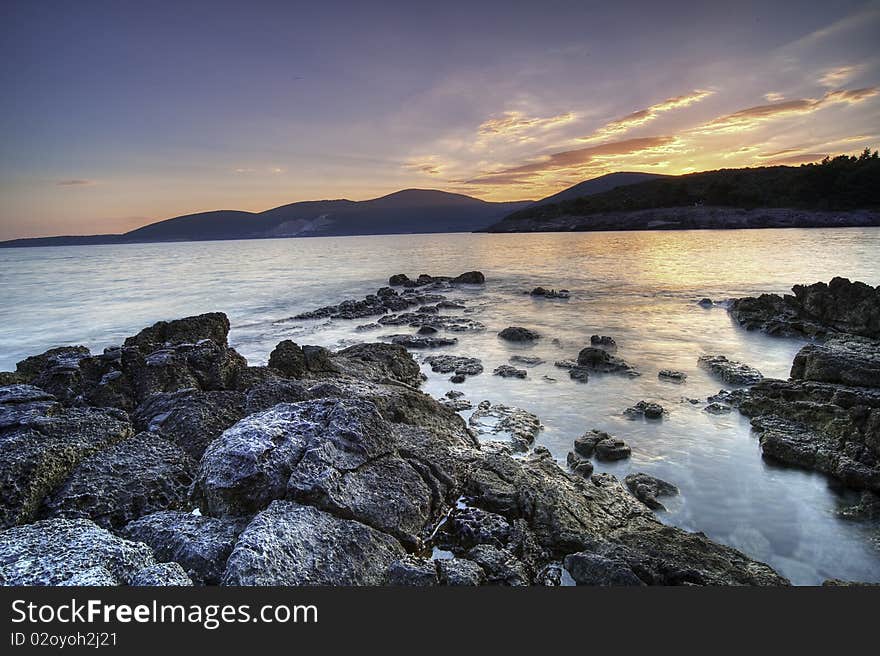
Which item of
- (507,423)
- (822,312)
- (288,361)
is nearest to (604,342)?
(507,423)

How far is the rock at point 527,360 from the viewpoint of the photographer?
12.1m

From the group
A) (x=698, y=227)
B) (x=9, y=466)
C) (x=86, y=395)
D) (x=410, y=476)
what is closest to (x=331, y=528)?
(x=410, y=476)

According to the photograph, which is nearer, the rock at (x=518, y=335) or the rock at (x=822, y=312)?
the rock at (x=822, y=312)

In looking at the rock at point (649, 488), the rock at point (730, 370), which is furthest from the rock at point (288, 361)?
the rock at point (730, 370)

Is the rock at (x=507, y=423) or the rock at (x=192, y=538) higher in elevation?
the rock at (x=192, y=538)

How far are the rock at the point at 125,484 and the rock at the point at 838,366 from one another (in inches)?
418

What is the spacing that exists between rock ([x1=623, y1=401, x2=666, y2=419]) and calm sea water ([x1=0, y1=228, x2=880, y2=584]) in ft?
0.64

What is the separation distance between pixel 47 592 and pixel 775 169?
158084 millimetres

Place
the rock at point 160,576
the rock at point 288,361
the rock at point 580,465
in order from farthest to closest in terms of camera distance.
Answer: the rock at point 288,361
the rock at point 580,465
the rock at point 160,576

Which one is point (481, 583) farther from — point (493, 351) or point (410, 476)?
point (493, 351)

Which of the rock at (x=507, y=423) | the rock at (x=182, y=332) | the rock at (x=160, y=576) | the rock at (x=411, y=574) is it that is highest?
the rock at (x=182, y=332)

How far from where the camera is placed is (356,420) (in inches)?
192

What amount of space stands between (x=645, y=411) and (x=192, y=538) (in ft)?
25.5

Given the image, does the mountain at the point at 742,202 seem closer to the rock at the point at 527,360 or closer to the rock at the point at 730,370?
the rock at the point at 730,370
